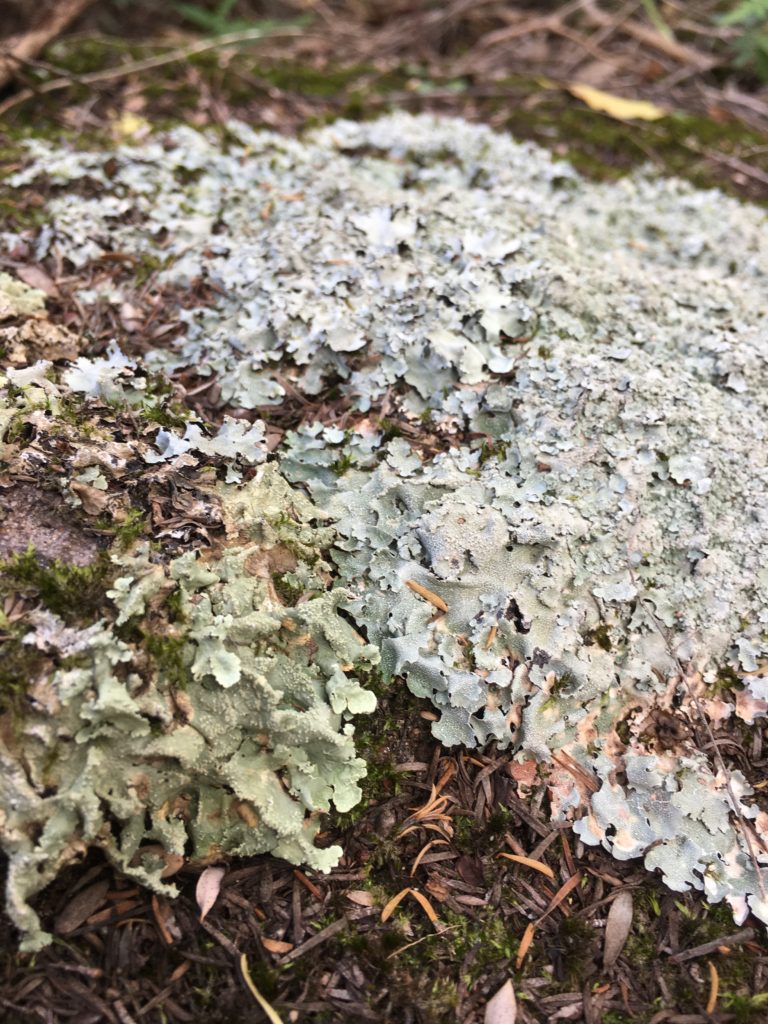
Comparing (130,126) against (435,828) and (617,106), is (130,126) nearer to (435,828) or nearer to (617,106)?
(617,106)

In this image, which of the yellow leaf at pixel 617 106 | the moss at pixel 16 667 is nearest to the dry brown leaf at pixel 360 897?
the moss at pixel 16 667

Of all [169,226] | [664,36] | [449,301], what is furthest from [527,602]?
[664,36]

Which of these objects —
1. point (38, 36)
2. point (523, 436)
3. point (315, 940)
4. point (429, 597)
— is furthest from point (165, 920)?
point (38, 36)

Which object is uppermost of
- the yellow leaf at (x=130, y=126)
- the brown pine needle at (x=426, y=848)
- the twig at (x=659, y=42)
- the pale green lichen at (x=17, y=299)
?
the twig at (x=659, y=42)

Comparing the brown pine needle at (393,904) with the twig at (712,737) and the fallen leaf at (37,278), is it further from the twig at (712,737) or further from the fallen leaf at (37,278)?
the fallen leaf at (37,278)

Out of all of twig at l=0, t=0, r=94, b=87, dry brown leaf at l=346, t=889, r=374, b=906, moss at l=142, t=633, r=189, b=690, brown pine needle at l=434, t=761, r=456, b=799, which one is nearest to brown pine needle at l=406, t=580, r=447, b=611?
brown pine needle at l=434, t=761, r=456, b=799

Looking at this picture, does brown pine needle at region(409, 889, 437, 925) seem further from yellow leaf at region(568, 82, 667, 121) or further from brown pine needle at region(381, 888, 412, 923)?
yellow leaf at region(568, 82, 667, 121)

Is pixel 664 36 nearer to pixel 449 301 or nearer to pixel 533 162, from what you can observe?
pixel 533 162
